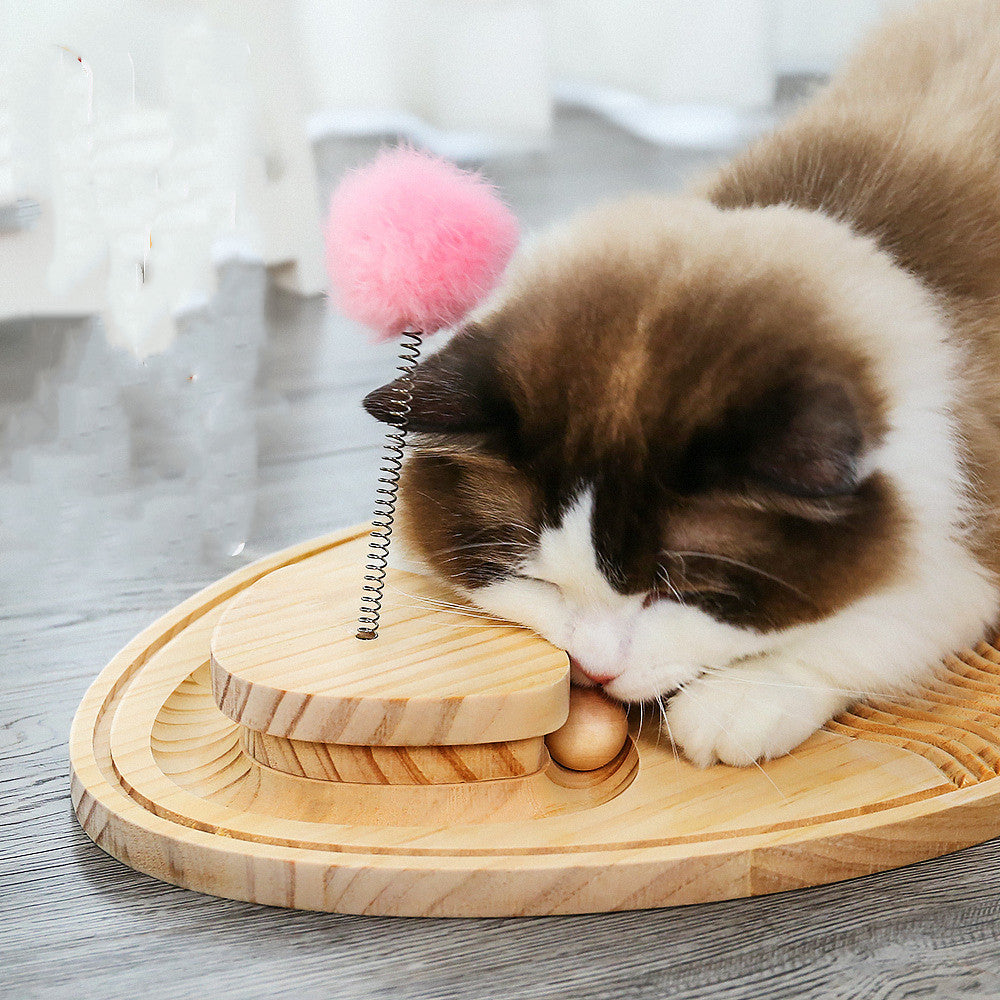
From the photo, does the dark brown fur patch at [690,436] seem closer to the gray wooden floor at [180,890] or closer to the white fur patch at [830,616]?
the white fur patch at [830,616]

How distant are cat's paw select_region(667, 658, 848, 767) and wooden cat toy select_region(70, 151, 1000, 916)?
19 millimetres

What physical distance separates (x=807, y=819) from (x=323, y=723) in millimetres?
427

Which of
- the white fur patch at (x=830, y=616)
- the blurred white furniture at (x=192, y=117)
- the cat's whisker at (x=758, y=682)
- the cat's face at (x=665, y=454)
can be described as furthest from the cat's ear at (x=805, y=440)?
the blurred white furniture at (x=192, y=117)

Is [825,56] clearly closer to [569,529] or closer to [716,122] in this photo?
[716,122]

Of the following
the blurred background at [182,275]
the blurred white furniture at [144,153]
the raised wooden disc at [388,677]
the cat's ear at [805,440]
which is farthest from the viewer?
the blurred white furniture at [144,153]

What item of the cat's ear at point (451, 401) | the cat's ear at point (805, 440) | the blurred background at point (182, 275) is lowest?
the blurred background at point (182, 275)

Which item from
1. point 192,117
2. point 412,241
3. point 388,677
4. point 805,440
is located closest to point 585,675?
point 388,677

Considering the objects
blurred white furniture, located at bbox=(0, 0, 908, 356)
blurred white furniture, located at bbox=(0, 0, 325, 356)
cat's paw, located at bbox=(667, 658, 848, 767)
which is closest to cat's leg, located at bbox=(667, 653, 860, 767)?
cat's paw, located at bbox=(667, 658, 848, 767)

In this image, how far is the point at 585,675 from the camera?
1.09m

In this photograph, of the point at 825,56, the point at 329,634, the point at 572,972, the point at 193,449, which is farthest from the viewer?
the point at 825,56

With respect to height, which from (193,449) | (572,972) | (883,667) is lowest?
(193,449)

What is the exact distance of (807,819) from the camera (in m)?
1.00

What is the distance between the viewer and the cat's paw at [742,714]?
1.08 m

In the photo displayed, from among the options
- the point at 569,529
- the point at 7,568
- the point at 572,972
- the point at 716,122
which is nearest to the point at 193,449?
the point at 7,568
